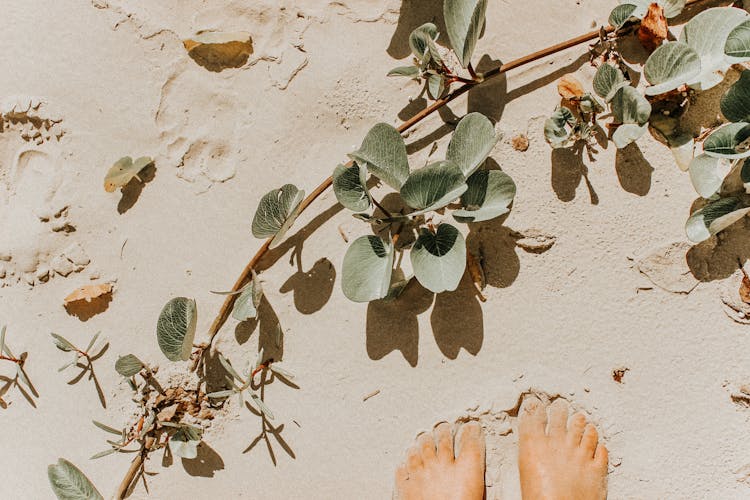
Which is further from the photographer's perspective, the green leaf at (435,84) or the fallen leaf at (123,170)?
the fallen leaf at (123,170)

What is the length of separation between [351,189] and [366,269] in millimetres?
205

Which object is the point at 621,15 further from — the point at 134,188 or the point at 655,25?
the point at 134,188

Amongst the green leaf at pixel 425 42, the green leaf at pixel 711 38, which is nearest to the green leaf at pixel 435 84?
the green leaf at pixel 425 42

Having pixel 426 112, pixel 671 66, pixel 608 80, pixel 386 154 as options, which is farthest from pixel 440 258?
pixel 671 66

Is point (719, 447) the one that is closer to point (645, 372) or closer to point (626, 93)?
point (645, 372)

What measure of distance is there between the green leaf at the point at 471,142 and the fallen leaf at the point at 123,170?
841mm

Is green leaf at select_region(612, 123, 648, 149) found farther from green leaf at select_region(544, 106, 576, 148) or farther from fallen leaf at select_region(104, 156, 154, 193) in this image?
fallen leaf at select_region(104, 156, 154, 193)

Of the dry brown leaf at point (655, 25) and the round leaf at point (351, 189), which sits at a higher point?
the round leaf at point (351, 189)

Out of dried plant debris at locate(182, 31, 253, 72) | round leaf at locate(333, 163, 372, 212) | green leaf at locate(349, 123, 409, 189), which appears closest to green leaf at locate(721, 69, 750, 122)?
green leaf at locate(349, 123, 409, 189)

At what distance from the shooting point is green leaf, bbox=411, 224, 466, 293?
1466mm

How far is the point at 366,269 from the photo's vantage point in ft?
4.94

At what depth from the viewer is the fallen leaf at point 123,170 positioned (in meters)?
1.65

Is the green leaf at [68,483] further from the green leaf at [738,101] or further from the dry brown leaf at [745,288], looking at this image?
the green leaf at [738,101]

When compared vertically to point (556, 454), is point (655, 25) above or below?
above
